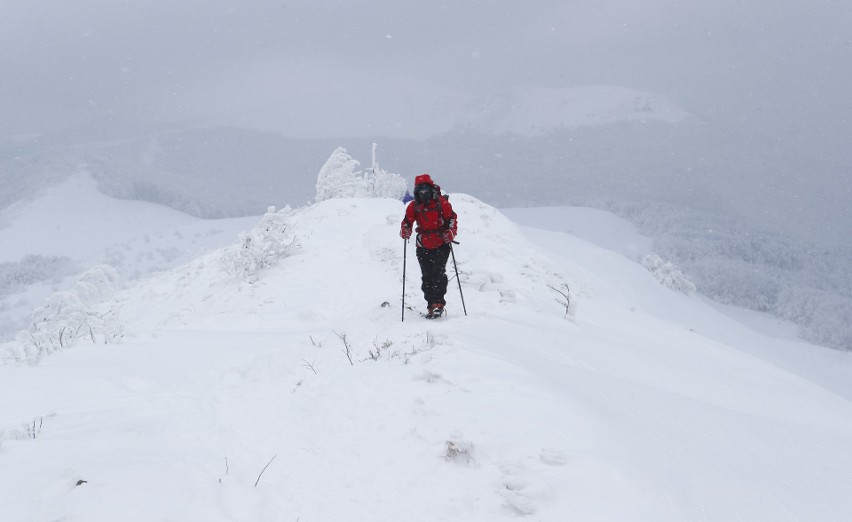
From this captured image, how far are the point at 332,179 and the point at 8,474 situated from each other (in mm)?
28824

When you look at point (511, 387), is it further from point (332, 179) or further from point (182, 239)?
point (182, 239)

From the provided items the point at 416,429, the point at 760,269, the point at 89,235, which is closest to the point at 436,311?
the point at 416,429

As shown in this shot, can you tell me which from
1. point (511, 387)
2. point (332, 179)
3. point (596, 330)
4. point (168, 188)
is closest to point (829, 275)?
point (332, 179)

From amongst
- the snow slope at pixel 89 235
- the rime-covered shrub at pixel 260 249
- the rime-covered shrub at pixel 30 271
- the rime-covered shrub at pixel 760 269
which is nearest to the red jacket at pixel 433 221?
the rime-covered shrub at pixel 260 249

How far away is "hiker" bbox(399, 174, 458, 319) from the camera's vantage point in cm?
757

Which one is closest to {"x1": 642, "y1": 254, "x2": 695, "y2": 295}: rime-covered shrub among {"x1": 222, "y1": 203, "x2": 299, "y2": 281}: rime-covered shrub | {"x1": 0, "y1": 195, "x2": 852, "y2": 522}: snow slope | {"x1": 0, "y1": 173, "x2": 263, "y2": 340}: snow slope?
{"x1": 0, "y1": 195, "x2": 852, "y2": 522}: snow slope

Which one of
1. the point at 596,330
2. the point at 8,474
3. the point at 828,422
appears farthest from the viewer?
the point at 596,330

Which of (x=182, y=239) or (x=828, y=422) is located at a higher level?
(x=828, y=422)

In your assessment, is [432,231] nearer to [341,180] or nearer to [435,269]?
[435,269]

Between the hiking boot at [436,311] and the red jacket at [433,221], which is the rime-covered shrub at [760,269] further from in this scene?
the red jacket at [433,221]

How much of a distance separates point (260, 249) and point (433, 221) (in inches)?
326

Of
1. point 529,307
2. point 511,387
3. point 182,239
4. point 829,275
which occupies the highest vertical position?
point 511,387

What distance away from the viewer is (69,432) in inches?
138

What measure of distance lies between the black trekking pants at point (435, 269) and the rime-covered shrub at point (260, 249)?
24.0ft
